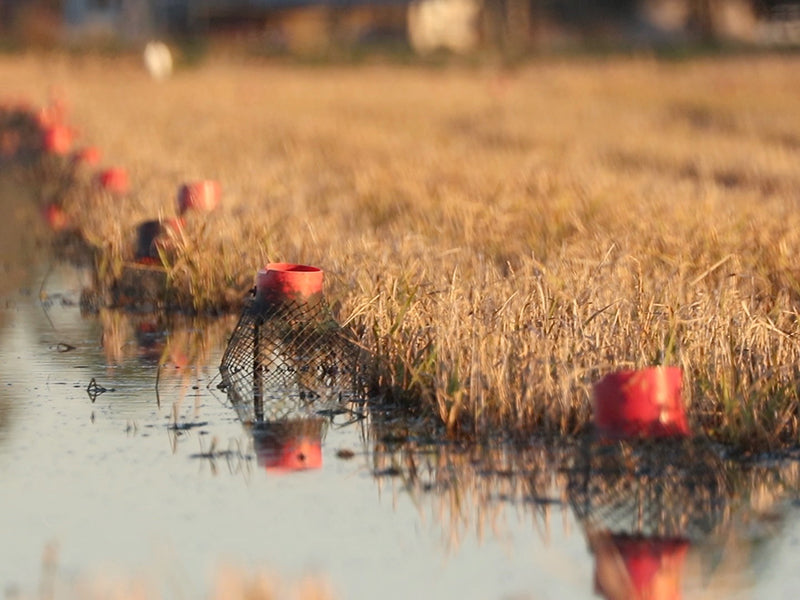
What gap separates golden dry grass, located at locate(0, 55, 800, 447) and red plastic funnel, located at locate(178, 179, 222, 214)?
22cm

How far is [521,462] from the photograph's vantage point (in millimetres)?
6758

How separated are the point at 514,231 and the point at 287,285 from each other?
3956mm

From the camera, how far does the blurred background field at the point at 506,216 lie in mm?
7555

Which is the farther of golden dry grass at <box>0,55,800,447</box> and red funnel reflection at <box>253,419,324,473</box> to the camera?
golden dry grass at <box>0,55,800,447</box>

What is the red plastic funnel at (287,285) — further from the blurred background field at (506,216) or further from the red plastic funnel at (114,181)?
the red plastic funnel at (114,181)

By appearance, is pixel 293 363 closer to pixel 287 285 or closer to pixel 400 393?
pixel 287 285

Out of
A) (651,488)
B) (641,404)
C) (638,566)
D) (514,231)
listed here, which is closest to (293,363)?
(641,404)

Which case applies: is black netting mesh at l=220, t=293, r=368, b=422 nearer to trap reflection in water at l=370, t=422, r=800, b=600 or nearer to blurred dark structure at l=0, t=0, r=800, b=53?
trap reflection in water at l=370, t=422, r=800, b=600

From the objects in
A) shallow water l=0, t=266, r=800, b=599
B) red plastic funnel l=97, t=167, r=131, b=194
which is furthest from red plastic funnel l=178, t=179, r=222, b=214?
shallow water l=0, t=266, r=800, b=599

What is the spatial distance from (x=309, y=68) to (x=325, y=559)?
3944cm

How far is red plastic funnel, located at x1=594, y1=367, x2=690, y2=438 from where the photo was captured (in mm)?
6734

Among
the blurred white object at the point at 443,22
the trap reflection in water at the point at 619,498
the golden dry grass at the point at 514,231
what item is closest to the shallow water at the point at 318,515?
the trap reflection in water at the point at 619,498

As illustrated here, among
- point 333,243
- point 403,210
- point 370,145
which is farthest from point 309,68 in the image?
point 333,243

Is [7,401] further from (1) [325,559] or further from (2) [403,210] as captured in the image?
(2) [403,210]
